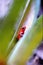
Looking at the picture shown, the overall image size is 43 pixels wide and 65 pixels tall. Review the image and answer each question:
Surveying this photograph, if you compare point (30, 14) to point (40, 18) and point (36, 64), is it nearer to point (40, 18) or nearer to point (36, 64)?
point (40, 18)

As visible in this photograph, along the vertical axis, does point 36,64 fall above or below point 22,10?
below

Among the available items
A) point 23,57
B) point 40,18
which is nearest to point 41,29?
point 40,18

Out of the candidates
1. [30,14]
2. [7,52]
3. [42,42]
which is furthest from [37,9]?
[7,52]

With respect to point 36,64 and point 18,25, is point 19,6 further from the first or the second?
point 36,64

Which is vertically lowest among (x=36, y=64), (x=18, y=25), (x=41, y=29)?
(x=36, y=64)

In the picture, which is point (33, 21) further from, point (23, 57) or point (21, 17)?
point (23, 57)

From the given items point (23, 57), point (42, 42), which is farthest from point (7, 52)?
point (42, 42)

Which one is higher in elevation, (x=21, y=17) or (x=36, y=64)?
(x=21, y=17)
